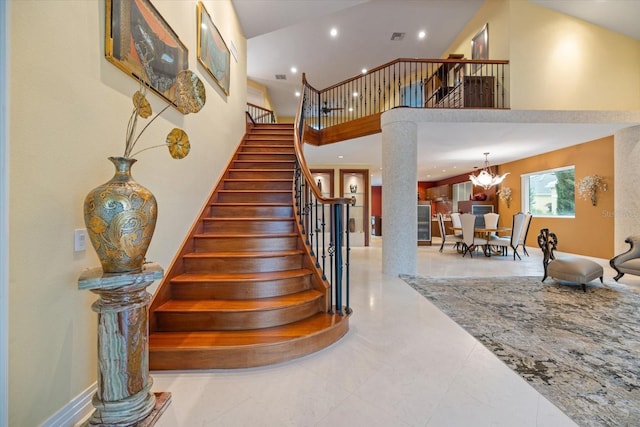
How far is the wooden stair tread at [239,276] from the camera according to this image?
104 inches

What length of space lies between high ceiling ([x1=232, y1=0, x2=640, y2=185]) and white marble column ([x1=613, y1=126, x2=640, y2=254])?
48 cm

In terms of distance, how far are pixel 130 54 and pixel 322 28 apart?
6.32 m

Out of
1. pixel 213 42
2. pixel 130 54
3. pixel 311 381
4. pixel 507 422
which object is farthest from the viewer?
pixel 213 42

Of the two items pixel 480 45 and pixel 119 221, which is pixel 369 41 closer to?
pixel 480 45

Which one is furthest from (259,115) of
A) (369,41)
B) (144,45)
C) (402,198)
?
(144,45)

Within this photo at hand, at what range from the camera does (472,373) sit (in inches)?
78.9

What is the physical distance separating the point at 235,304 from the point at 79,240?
1.23 meters

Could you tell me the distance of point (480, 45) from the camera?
6875 mm

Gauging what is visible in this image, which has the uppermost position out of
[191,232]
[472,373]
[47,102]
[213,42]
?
[213,42]

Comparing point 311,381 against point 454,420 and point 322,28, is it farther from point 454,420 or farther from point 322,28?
point 322,28

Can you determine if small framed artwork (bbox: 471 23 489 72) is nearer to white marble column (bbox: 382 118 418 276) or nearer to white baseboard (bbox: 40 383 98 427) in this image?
white marble column (bbox: 382 118 418 276)

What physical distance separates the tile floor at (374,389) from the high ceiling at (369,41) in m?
4.42

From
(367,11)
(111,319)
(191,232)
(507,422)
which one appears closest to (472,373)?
(507,422)

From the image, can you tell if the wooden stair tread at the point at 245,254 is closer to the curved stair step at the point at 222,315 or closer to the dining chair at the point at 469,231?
the curved stair step at the point at 222,315
